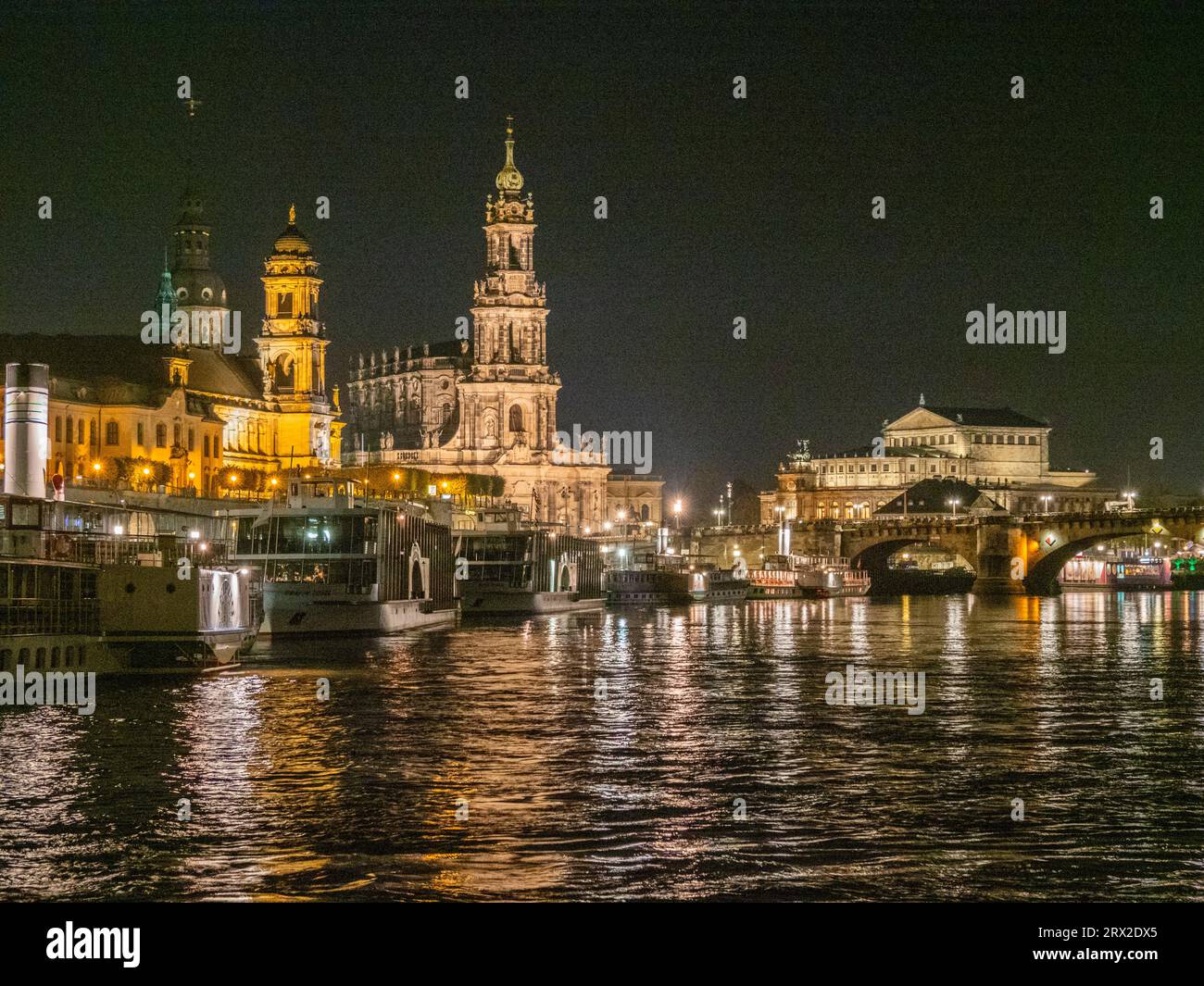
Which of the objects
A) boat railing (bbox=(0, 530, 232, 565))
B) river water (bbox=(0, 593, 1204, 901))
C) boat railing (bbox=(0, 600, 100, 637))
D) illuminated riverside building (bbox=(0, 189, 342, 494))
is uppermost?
illuminated riverside building (bbox=(0, 189, 342, 494))

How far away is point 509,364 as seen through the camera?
195 metres

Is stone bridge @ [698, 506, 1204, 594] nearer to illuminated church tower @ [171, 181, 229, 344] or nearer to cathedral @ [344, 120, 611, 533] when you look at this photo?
cathedral @ [344, 120, 611, 533]

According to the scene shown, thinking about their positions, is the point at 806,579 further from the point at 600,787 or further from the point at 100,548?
the point at 600,787

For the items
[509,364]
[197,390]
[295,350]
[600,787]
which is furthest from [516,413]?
[600,787]

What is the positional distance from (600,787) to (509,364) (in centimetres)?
16904

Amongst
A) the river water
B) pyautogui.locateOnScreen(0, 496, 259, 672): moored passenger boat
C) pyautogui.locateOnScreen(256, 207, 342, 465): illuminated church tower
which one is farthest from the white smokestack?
pyautogui.locateOnScreen(256, 207, 342, 465): illuminated church tower

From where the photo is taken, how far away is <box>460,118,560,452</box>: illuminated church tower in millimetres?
194875

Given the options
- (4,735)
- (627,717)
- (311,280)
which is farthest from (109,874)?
(311,280)

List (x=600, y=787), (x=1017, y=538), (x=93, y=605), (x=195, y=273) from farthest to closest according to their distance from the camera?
(x=195, y=273)
(x=1017, y=538)
(x=93, y=605)
(x=600, y=787)

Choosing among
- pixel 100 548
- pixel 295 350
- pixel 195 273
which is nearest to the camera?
pixel 100 548

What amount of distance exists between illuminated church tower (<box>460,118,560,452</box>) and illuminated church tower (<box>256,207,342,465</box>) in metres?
31.0
